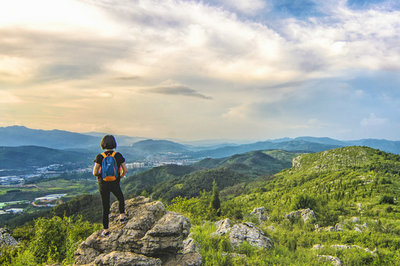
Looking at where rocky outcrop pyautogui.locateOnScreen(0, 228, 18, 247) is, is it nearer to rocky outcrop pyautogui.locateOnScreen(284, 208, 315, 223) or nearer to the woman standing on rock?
the woman standing on rock

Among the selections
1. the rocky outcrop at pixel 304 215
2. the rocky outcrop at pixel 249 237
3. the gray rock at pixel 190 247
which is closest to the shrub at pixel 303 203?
the rocky outcrop at pixel 304 215

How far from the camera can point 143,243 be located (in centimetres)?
870

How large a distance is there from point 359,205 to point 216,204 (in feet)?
81.0

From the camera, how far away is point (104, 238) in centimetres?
929

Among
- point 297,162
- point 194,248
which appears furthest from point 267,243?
point 297,162

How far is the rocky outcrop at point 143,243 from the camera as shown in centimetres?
830

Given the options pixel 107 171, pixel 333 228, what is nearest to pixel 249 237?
pixel 107 171

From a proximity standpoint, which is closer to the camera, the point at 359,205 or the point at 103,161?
the point at 103,161

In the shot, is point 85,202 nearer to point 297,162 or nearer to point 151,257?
point 297,162

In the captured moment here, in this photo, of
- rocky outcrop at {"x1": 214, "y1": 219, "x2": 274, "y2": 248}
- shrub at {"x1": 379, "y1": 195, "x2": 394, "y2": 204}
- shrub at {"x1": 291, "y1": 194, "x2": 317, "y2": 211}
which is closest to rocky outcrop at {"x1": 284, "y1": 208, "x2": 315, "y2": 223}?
shrub at {"x1": 291, "y1": 194, "x2": 317, "y2": 211}

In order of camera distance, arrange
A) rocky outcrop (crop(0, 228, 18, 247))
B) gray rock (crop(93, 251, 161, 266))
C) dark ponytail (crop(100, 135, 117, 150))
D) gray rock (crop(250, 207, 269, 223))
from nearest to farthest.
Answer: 1. gray rock (crop(93, 251, 161, 266))
2. dark ponytail (crop(100, 135, 117, 150))
3. rocky outcrop (crop(0, 228, 18, 247))
4. gray rock (crop(250, 207, 269, 223))

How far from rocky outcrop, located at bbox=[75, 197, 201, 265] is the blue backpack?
2432 millimetres

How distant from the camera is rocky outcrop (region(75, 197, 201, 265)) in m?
8.30

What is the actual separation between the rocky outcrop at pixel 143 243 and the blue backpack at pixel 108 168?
2.43 meters
